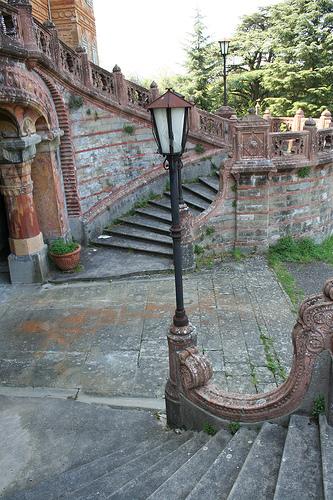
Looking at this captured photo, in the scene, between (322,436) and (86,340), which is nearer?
(322,436)

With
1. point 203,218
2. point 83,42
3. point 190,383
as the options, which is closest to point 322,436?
point 190,383

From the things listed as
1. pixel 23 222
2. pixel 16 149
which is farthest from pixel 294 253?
pixel 16 149

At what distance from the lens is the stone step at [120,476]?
12.6 ft

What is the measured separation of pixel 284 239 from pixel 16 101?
748 cm

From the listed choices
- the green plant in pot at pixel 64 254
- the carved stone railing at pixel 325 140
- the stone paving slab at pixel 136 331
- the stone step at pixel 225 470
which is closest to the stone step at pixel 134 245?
the stone paving slab at pixel 136 331

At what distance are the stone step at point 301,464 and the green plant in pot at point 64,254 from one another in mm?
7085

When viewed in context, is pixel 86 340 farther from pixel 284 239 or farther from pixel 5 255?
pixel 284 239

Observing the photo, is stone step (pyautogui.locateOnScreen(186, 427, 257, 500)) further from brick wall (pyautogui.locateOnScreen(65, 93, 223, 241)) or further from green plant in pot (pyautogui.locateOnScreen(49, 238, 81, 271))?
brick wall (pyautogui.locateOnScreen(65, 93, 223, 241))

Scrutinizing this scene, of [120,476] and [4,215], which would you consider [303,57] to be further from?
[120,476]

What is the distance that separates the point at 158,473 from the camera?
3.96 metres

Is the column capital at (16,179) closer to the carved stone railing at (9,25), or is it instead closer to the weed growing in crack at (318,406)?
the carved stone railing at (9,25)

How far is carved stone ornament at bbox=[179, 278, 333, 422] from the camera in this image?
3.68 meters

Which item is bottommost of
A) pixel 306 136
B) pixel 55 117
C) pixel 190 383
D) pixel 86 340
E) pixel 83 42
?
pixel 86 340

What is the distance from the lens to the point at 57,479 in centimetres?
429
